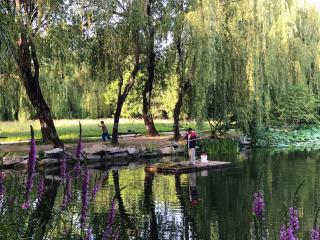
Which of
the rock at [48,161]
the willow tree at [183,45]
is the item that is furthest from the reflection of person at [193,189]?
the willow tree at [183,45]

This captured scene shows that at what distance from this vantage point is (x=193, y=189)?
42.9ft

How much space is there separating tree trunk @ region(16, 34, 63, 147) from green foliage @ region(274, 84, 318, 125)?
541 inches

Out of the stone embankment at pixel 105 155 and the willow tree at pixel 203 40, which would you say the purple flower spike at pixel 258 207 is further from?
the willow tree at pixel 203 40

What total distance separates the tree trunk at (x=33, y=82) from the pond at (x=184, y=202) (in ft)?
12.7

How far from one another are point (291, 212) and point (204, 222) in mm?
6296

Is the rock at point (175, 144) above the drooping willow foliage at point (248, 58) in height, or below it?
below

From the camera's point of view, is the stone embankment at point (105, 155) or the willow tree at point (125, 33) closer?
the stone embankment at point (105, 155)

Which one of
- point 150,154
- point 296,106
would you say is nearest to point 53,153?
point 150,154

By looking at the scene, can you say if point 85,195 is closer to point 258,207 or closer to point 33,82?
point 258,207

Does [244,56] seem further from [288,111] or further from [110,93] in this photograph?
[110,93]

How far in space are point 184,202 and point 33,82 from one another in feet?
34.6

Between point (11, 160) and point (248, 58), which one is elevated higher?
point (248, 58)

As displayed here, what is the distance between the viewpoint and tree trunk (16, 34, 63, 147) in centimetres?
1894

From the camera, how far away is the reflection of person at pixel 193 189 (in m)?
11.5
